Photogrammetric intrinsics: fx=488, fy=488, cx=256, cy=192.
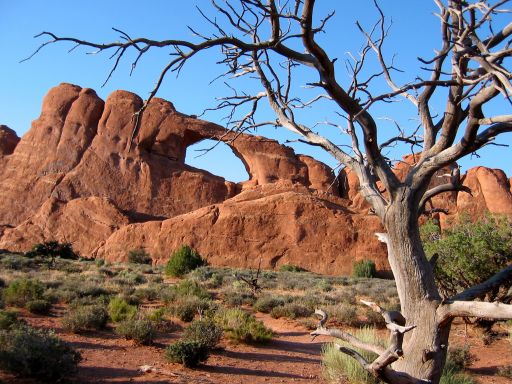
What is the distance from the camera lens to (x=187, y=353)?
7.98 metres

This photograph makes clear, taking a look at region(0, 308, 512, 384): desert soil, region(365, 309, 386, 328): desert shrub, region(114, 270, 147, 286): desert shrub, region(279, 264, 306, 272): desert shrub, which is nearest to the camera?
region(0, 308, 512, 384): desert soil

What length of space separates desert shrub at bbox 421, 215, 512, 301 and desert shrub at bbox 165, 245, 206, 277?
16251mm

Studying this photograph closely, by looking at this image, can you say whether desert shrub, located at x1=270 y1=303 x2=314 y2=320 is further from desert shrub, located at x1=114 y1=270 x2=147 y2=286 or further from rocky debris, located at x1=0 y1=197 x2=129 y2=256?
rocky debris, located at x1=0 y1=197 x2=129 y2=256

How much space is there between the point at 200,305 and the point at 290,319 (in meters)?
2.72

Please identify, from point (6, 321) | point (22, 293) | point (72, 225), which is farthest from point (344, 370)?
point (72, 225)

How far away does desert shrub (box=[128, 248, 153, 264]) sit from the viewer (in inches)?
1495

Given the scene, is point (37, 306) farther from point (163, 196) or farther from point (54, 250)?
point (163, 196)

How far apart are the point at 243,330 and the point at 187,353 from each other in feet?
9.14

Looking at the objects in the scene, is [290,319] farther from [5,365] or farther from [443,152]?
[443,152]

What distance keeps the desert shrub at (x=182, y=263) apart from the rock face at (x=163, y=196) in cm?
927

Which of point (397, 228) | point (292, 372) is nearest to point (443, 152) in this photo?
point (397, 228)

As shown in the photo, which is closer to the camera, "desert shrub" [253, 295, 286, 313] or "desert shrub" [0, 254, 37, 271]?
"desert shrub" [253, 295, 286, 313]

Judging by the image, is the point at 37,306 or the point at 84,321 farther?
the point at 37,306

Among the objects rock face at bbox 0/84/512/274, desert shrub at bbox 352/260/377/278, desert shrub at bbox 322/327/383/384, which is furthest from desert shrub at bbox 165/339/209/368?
rock face at bbox 0/84/512/274
